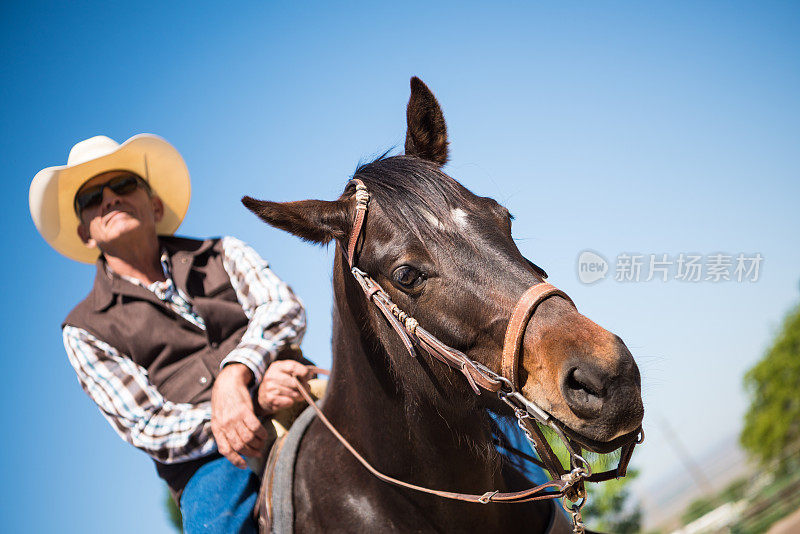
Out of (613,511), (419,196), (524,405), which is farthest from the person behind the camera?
(613,511)

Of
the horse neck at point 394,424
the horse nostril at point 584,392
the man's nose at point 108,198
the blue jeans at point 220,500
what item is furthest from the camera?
the man's nose at point 108,198

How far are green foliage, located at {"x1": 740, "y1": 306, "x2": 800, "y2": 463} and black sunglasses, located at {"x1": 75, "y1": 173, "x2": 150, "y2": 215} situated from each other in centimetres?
4733

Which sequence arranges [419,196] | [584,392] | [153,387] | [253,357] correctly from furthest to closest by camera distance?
[153,387], [253,357], [419,196], [584,392]

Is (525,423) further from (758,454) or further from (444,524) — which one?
(758,454)

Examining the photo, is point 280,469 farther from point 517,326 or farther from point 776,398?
point 776,398

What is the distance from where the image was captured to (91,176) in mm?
4328

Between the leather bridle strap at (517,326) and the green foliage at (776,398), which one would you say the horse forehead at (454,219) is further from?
the green foliage at (776,398)

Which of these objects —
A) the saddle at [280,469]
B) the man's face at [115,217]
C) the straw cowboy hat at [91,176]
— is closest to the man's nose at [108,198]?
the man's face at [115,217]

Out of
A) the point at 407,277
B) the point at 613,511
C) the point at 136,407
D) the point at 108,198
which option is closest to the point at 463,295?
the point at 407,277

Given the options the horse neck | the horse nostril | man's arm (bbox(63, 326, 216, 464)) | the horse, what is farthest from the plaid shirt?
the horse nostril

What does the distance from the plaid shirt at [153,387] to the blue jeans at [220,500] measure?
0.14m

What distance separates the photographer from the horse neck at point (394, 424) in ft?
8.28

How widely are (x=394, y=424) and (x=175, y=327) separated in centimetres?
193

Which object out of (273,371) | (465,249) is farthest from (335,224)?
(273,371)
